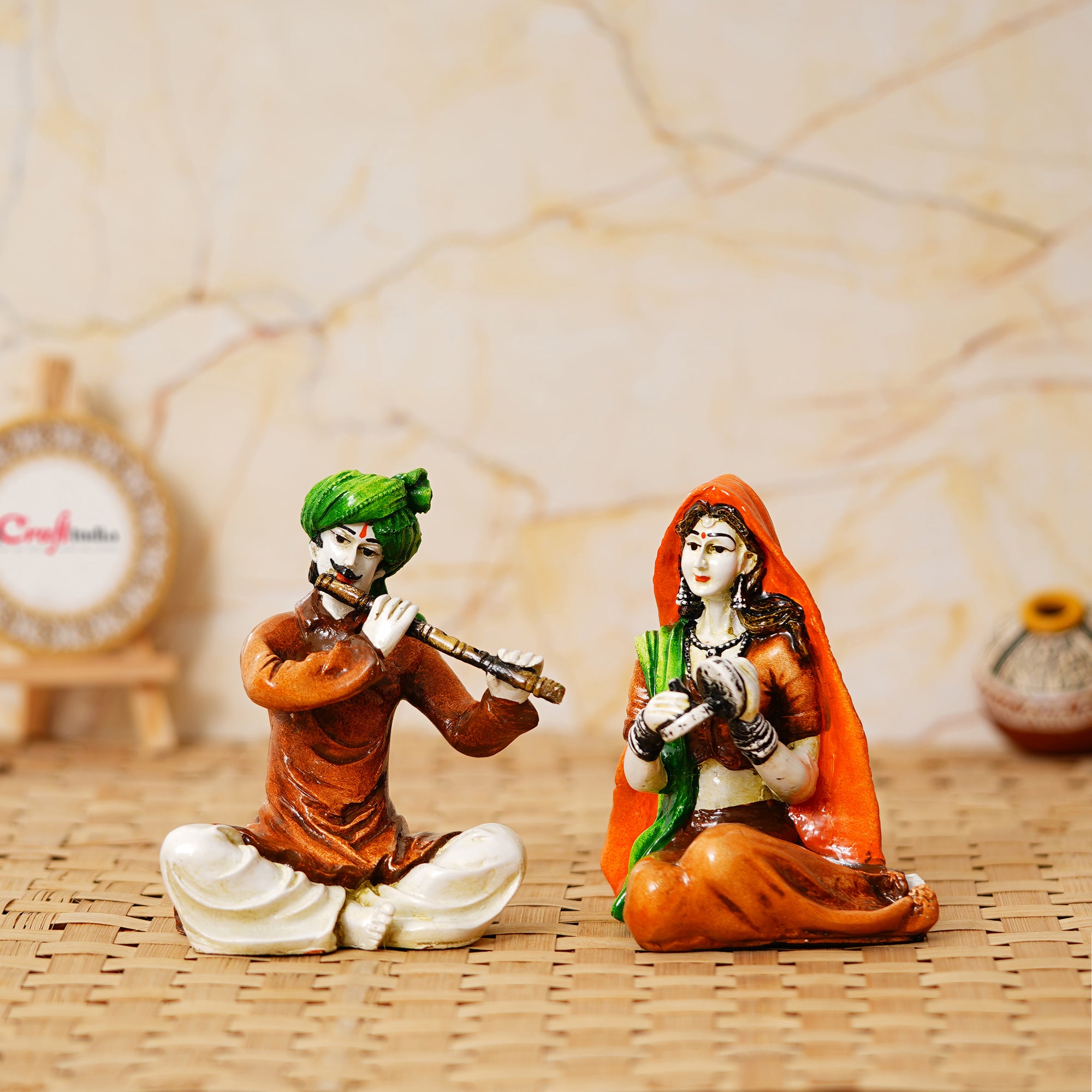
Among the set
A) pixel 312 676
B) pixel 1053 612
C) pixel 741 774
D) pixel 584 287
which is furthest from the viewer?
pixel 584 287

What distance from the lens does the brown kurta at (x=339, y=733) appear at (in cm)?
201

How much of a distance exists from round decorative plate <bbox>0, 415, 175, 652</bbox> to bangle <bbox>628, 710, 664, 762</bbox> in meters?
1.73

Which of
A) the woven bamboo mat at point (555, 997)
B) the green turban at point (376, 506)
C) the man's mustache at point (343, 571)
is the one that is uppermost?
the green turban at point (376, 506)

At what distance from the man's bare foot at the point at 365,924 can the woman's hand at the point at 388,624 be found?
37cm

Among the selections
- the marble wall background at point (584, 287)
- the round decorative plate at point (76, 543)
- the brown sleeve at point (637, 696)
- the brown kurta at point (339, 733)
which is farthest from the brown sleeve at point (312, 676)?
the marble wall background at point (584, 287)

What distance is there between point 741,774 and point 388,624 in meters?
0.58

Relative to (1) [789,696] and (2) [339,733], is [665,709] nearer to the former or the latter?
(1) [789,696]

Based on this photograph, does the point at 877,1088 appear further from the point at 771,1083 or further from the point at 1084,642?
the point at 1084,642

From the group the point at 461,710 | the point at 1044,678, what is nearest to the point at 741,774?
the point at 461,710

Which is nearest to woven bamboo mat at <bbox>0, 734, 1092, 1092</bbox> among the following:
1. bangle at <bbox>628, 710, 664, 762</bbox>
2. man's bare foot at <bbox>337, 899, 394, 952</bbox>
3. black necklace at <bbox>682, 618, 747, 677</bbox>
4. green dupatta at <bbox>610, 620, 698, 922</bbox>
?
man's bare foot at <bbox>337, 899, 394, 952</bbox>

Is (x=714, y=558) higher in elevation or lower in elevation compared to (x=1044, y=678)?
higher

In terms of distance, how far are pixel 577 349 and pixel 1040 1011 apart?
217 cm

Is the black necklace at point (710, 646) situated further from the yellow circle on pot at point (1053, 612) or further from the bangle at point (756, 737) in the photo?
the yellow circle on pot at point (1053, 612)

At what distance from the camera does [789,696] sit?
6.90ft
